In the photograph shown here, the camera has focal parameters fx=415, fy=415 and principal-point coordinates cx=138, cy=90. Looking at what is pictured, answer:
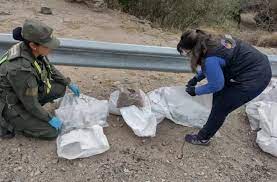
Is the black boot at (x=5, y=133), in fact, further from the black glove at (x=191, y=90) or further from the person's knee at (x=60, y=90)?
the black glove at (x=191, y=90)

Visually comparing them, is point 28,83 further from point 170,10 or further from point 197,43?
point 170,10

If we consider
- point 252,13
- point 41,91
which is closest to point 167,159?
point 41,91

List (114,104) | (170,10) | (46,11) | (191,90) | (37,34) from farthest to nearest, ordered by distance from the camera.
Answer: (170,10)
(46,11)
(114,104)
(191,90)
(37,34)

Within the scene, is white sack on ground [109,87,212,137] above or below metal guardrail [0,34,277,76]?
below

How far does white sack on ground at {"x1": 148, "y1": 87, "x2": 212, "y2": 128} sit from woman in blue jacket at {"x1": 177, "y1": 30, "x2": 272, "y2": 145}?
0.21 meters

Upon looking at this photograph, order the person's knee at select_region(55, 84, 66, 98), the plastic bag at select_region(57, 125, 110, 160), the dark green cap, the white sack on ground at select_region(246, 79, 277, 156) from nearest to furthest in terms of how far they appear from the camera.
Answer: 1. the dark green cap
2. the plastic bag at select_region(57, 125, 110, 160)
3. the white sack on ground at select_region(246, 79, 277, 156)
4. the person's knee at select_region(55, 84, 66, 98)

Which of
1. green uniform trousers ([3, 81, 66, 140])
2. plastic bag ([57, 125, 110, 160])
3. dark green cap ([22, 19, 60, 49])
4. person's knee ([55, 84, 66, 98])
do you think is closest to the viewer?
dark green cap ([22, 19, 60, 49])

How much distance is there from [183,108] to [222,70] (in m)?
0.66

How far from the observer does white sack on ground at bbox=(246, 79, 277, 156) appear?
3.75m

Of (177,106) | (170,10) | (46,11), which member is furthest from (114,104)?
(170,10)

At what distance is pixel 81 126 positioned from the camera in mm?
3627

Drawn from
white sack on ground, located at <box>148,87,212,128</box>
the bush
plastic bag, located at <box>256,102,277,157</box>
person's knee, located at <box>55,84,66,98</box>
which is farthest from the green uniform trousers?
the bush

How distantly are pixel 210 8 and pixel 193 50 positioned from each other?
5.50 meters

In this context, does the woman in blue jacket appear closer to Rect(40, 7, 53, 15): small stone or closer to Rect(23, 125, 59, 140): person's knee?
Rect(23, 125, 59, 140): person's knee
